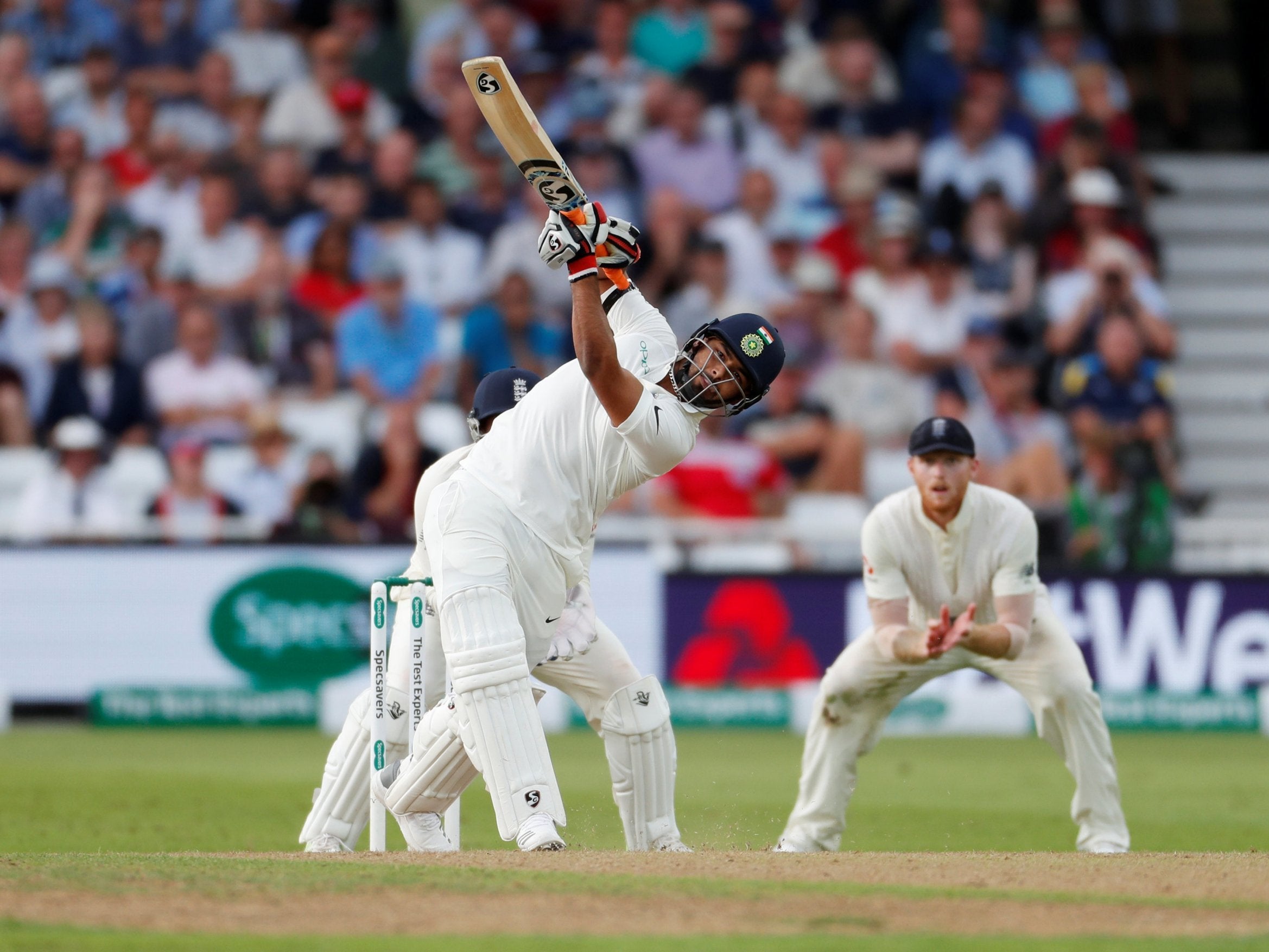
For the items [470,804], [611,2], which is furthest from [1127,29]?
[470,804]

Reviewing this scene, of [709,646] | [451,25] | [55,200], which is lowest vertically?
[709,646]

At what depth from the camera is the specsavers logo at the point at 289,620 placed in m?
11.9

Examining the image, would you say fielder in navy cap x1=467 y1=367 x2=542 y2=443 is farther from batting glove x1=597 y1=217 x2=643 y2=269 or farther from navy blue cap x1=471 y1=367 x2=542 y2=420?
batting glove x1=597 y1=217 x2=643 y2=269

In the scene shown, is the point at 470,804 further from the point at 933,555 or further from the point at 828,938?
the point at 828,938

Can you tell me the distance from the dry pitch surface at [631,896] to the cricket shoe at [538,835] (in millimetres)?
78

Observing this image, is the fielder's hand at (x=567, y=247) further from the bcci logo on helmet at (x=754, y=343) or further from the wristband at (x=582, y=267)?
the bcci logo on helmet at (x=754, y=343)

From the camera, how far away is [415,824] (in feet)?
20.3

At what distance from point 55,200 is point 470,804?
25.5ft

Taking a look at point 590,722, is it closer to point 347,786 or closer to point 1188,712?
point 347,786

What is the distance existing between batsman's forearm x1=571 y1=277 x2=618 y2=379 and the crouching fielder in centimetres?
185

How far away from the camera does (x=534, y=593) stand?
5824 mm

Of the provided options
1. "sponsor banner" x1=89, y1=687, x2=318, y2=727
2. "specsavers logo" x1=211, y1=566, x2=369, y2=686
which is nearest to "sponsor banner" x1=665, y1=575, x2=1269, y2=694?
"specsavers logo" x1=211, y1=566, x2=369, y2=686

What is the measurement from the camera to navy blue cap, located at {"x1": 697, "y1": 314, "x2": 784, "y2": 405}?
5656 mm

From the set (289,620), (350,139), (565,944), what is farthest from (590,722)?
(350,139)
